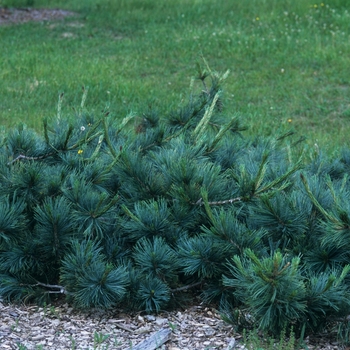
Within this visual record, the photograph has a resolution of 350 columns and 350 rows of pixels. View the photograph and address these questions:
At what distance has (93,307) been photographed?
3898 millimetres

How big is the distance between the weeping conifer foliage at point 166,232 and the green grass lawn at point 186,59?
302cm

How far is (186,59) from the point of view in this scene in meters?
10.1

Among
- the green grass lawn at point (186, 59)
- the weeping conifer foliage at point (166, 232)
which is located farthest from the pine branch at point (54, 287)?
the green grass lawn at point (186, 59)

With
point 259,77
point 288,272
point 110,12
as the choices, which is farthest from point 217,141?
point 110,12

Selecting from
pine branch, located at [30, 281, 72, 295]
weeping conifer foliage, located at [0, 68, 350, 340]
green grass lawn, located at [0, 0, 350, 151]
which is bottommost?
green grass lawn, located at [0, 0, 350, 151]

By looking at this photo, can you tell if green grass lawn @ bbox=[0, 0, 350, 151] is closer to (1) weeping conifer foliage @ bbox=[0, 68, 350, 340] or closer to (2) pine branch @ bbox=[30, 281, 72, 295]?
(1) weeping conifer foliage @ bbox=[0, 68, 350, 340]

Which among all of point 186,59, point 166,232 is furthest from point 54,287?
point 186,59

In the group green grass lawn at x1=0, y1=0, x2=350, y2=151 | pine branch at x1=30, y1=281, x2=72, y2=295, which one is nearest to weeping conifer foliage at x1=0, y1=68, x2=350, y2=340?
pine branch at x1=30, y1=281, x2=72, y2=295

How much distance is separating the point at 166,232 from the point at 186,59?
643 cm

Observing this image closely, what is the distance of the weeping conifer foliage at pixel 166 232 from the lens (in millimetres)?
3590

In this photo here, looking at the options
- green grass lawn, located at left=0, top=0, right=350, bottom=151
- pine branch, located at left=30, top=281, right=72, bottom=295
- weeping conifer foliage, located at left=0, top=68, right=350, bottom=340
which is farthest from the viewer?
green grass lawn, located at left=0, top=0, right=350, bottom=151

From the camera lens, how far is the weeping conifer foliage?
3590mm

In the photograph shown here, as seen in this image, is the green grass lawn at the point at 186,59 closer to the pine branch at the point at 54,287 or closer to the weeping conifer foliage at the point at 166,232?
the weeping conifer foliage at the point at 166,232

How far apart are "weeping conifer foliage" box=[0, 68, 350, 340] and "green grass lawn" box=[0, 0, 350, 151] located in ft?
9.90
